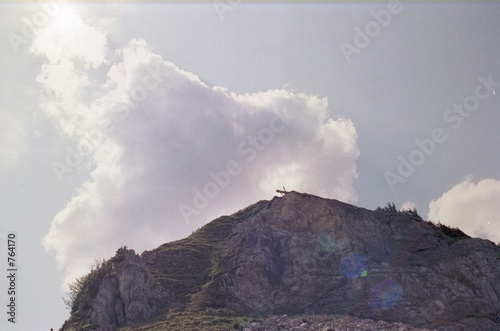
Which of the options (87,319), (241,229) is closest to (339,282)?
(241,229)

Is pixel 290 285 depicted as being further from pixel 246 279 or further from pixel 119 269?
pixel 119 269

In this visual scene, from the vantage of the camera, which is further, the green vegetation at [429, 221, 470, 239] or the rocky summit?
the green vegetation at [429, 221, 470, 239]

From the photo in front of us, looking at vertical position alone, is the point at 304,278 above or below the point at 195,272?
below

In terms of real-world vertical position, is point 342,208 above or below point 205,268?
above

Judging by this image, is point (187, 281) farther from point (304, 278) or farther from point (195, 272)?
point (304, 278)

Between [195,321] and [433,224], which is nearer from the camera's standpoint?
[195,321]

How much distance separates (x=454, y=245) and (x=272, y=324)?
33875mm

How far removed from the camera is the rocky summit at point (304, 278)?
5816 centimetres

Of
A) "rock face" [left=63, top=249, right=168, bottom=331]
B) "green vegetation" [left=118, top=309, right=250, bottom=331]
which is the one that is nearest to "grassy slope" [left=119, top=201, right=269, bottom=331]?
"green vegetation" [left=118, top=309, right=250, bottom=331]

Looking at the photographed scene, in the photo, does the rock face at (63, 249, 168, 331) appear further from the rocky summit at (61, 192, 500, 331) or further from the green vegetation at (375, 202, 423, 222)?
the green vegetation at (375, 202, 423, 222)

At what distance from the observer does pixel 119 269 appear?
6325 centimetres

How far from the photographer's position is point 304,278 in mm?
67375

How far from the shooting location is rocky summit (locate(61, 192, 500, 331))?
58.2m

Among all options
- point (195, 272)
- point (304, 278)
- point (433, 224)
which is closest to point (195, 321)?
point (195, 272)
